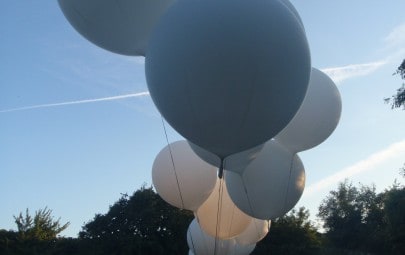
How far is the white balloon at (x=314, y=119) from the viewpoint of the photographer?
7430 millimetres

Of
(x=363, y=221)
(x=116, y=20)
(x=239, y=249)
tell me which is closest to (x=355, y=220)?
(x=363, y=221)

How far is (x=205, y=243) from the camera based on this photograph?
33.7 ft

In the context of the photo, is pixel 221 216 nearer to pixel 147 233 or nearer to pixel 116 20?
pixel 116 20

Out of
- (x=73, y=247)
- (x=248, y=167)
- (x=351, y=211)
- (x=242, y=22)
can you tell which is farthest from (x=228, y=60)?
(x=351, y=211)

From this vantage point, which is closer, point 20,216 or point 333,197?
point 20,216

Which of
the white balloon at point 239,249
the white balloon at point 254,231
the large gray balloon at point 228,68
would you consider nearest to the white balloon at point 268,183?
the white balloon at point 254,231

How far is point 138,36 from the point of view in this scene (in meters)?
6.24

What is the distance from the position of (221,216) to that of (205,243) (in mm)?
1774

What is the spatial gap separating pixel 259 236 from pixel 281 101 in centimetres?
538

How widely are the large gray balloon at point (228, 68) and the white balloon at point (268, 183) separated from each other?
7.03 ft

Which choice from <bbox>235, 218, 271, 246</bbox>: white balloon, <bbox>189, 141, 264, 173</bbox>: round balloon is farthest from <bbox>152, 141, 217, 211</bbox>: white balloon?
<bbox>189, 141, 264, 173</bbox>: round balloon

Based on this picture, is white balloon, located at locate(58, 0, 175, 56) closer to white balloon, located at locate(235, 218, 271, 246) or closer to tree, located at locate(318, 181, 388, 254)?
white balloon, located at locate(235, 218, 271, 246)

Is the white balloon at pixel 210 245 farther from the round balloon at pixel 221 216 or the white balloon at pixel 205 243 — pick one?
the round balloon at pixel 221 216

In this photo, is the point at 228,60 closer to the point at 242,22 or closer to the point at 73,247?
the point at 242,22
